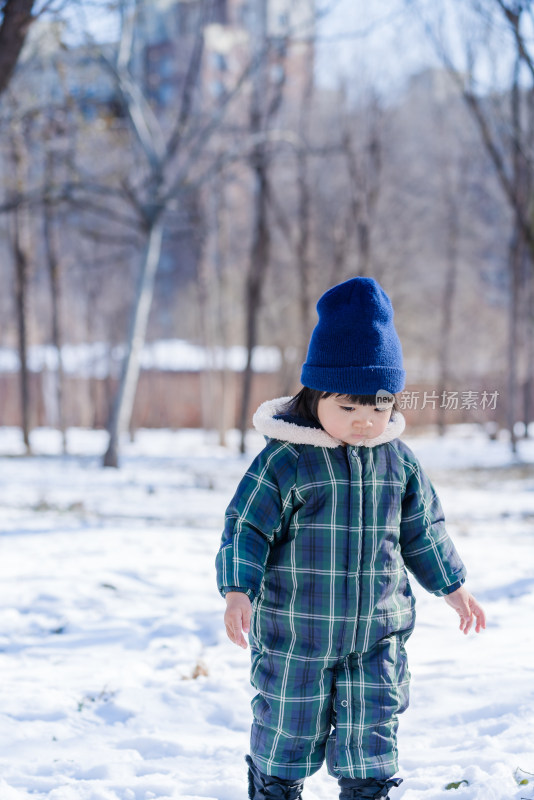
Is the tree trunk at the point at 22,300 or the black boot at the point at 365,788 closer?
the black boot at the point at 365,788

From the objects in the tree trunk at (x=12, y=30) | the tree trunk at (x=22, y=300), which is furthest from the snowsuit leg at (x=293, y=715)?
the tree trunk at (x=22, y=300)

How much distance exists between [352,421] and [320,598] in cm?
44

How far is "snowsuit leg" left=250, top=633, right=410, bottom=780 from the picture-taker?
1.86 m

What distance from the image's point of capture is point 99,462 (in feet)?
40.9

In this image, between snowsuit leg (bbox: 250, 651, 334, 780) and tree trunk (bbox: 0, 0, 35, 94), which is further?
tree trunk (bbox: 0, 0, 35, 94)

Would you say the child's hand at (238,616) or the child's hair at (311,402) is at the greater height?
the child's hair at (311,402)

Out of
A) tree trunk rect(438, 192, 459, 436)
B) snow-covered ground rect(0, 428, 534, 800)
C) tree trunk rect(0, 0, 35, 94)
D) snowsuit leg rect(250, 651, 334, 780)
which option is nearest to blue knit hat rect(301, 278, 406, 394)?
snowsuit leg rect(250, 651, 334, 780)

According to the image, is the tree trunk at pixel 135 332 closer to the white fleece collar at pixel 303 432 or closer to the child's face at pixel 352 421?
the white fleece collar at pixel 303 432

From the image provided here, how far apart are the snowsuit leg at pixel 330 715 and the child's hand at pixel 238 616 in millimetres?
152

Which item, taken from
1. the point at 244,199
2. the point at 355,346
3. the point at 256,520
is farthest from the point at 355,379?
the point at 244,199

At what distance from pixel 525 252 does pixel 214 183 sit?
7.51 metres

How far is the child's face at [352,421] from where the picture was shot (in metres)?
1.94

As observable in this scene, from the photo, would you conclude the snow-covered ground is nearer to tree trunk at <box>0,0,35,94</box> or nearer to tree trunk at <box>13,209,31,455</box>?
tree trunk at <box>0,0,35,94</box>

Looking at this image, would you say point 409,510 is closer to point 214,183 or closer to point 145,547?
point 145,547
